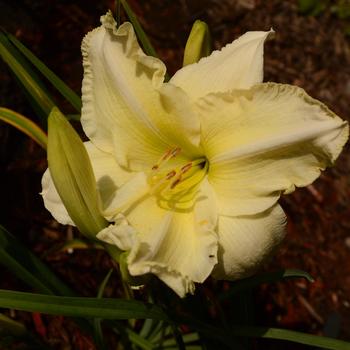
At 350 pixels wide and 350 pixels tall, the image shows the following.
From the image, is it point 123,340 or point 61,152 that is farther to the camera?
point 123,340

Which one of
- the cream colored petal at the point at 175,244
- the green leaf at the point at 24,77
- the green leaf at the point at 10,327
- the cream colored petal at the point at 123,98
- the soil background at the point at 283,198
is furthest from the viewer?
the soil background at the point at 283,198

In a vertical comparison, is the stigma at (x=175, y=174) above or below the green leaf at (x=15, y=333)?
above

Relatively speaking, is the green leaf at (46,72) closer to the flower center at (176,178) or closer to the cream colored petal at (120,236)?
the flower center at (176,178)

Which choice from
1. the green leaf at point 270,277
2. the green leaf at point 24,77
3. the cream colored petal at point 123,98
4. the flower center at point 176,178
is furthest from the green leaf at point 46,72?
the green leaf at point 270,277

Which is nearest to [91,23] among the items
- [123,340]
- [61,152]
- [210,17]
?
[210,17]

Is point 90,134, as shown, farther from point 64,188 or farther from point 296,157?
point 296,157

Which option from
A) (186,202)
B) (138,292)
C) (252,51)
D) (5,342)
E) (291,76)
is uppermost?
(252,51)

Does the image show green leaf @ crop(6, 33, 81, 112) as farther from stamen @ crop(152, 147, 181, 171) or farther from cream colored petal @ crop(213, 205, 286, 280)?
cream colored petal @ crop(213, 205, 286, 280)

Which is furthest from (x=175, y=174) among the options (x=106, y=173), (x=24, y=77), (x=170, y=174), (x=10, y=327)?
(x=10, y=327)

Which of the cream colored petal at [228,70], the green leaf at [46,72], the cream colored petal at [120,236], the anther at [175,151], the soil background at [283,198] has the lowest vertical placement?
the soil background at [283,198]
